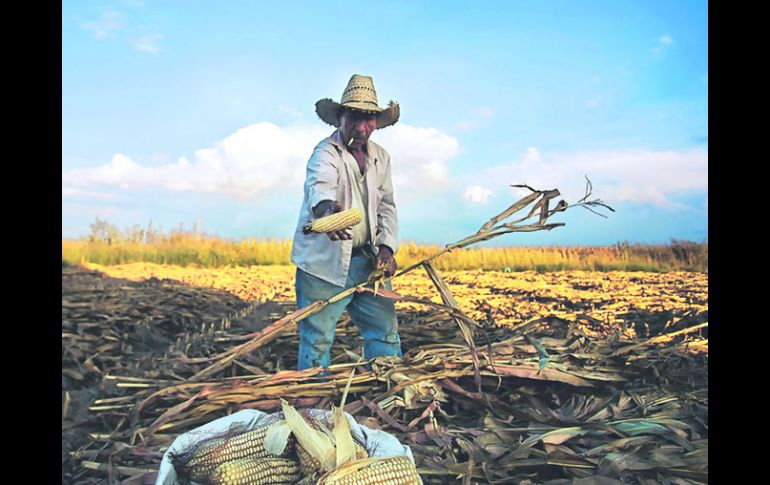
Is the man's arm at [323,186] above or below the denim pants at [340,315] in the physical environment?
above

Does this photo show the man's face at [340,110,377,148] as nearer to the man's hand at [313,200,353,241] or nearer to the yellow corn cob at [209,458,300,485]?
the man's hand at [313,200,353,241]

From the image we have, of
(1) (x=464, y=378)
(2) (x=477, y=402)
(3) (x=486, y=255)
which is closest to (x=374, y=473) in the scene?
(2) (x=477, y=402)

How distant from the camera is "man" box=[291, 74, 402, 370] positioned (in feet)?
10.4

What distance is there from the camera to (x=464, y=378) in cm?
314

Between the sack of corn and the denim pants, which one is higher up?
the denim pants

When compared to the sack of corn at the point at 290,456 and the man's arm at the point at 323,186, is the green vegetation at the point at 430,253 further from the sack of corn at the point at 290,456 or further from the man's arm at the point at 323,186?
the sack of corn at the point at 290,456

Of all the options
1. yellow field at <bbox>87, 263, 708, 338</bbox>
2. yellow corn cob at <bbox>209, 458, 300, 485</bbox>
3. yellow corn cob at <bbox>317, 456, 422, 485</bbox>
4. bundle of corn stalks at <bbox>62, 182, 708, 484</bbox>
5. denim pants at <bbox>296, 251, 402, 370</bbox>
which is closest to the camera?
yellow corn cob at <bbox>317, 456, 422, 485</bbox>

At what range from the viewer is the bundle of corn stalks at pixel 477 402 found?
8.73 feet

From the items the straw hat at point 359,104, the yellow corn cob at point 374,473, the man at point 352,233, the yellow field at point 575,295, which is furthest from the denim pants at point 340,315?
the yellow corn cob at point 374,473

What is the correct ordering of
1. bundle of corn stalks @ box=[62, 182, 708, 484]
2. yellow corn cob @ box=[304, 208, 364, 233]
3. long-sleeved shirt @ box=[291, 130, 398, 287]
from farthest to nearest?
long-sleeved shirt @ box=[291, 130, 398, 287] → yellow corn cob @ box=[304, 208, 364, 233] → bundle of corn stalks @ box=[62, 182, 708, 484]

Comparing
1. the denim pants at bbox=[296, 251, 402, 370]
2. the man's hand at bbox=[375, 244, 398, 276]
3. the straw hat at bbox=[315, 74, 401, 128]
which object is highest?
the straw hat at bbox=[315, 74, 401, 128]

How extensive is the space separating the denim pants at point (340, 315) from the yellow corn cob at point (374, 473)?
1.07 m

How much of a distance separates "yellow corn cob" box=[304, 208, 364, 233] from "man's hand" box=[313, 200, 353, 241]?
0.04 m

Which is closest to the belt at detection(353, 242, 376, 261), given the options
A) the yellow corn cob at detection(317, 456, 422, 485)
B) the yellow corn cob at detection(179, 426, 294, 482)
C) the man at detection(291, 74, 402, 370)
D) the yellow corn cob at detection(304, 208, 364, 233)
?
the man at detection(291, 74, 402, 370)
